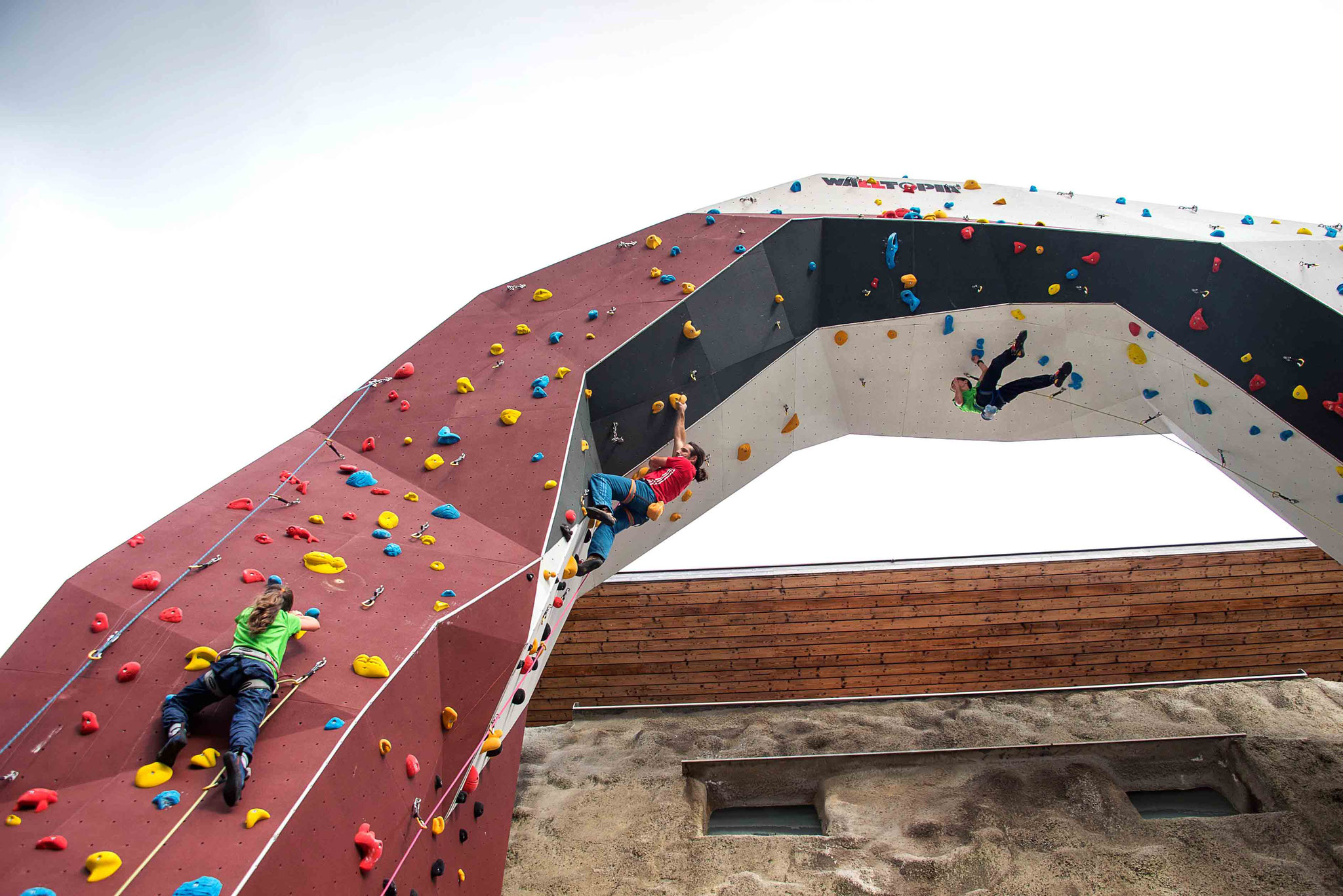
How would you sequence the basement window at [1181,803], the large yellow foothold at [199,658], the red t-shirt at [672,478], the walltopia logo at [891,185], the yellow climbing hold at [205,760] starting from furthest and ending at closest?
the walltopia logo at [891,185] → the basement window at [1181,803] → the red t-shirt at [672,478] → the large yellow foothold at [199,658] → the yellow climbing hold at [205,760]

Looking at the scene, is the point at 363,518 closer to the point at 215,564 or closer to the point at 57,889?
the point at 215,564

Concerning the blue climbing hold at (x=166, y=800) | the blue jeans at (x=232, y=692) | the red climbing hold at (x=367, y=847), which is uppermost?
the blue jeans at (x=232, y=692)

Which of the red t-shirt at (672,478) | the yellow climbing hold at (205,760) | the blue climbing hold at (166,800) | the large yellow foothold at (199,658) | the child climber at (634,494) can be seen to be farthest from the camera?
the red t-shirt at (672,478)

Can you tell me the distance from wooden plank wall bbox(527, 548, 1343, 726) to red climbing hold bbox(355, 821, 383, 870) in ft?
10.5

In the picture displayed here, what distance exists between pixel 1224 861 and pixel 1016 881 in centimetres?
98

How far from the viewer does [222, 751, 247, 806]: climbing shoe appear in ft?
6.93

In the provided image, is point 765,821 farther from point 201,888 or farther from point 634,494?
point 201,888

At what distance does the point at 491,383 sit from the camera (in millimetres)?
3932

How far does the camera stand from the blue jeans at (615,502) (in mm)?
3613

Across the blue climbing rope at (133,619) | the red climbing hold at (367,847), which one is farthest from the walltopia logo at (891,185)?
the red climbing hold at (367,847)

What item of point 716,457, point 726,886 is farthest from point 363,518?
point 726,886

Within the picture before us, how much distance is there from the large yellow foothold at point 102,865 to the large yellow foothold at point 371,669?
73 cm

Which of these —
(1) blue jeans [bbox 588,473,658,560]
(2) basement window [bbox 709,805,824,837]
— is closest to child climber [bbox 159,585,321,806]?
(1) blue jeans [bbox 588,473,658,560]

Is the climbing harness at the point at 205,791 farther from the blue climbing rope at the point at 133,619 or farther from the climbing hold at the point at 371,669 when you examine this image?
the blue climbing rope at the point at 133,619
